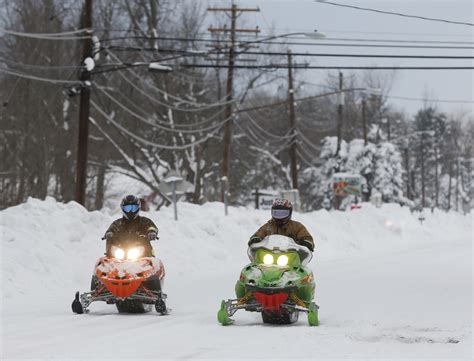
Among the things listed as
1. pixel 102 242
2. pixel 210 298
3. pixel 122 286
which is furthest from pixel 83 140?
pixel 122 286

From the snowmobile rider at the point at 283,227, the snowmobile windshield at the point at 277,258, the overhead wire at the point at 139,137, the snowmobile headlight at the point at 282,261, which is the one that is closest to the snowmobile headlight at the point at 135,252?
the snowmobile rider at the point at 283,227

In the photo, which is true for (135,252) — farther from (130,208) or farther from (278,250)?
(278,250)

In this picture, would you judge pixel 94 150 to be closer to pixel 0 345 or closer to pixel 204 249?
pixel 204 249

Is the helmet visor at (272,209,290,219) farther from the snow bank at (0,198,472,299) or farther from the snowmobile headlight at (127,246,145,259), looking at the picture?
the snow bank at (0,198,472,299)

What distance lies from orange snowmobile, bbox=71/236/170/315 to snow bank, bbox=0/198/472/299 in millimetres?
3228

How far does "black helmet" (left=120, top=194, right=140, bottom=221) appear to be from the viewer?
504 inches

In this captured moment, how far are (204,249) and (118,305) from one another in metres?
11.3

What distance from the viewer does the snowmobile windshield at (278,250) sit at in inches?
440

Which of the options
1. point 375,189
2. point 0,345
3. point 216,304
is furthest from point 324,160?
point 0,345

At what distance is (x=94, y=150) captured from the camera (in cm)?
4656

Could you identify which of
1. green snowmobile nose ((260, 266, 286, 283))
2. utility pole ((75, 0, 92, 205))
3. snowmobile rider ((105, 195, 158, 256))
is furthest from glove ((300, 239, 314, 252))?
utility pole ((75, 0, 92, 205))

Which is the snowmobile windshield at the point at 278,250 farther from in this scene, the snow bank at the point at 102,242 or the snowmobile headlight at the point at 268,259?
the snow bank at the point at 102,242

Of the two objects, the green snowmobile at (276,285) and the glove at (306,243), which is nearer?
the green snowmobile at (276,285)

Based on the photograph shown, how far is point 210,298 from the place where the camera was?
49.9 ft
